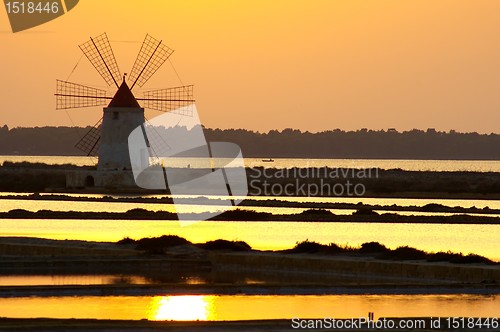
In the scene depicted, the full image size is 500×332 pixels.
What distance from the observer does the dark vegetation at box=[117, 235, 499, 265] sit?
2138 centimetres

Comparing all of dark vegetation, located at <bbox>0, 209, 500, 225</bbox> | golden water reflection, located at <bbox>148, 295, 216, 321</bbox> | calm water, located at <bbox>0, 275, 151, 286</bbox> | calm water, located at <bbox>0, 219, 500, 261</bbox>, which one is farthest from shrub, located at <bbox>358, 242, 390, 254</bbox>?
dark vegetation, located at <bbox>0, 209, 500, 225</bbox>

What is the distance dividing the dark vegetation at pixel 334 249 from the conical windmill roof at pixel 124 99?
1190 inches

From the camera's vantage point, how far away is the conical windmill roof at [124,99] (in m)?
55.2

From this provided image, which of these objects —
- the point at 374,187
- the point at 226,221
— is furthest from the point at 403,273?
the point at 374,187

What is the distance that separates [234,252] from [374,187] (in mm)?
44394

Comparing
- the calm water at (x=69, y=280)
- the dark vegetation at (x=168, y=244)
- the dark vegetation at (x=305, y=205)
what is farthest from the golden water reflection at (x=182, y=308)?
the dark vegetation at (x=305, y=205)

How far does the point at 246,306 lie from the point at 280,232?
49.4ft

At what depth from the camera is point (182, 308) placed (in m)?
15.8

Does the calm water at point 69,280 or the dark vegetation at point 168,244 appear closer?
the calm water at point 69,280

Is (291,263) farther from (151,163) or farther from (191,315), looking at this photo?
(151,163)

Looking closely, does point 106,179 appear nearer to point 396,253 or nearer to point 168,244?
point 168,244

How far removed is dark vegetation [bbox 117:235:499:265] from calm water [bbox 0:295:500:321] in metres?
4.01

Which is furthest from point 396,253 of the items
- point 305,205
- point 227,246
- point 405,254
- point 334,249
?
point 305,205

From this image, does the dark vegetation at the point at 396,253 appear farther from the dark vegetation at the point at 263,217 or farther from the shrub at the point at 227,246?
the dark vegetation at the point at 263,217
